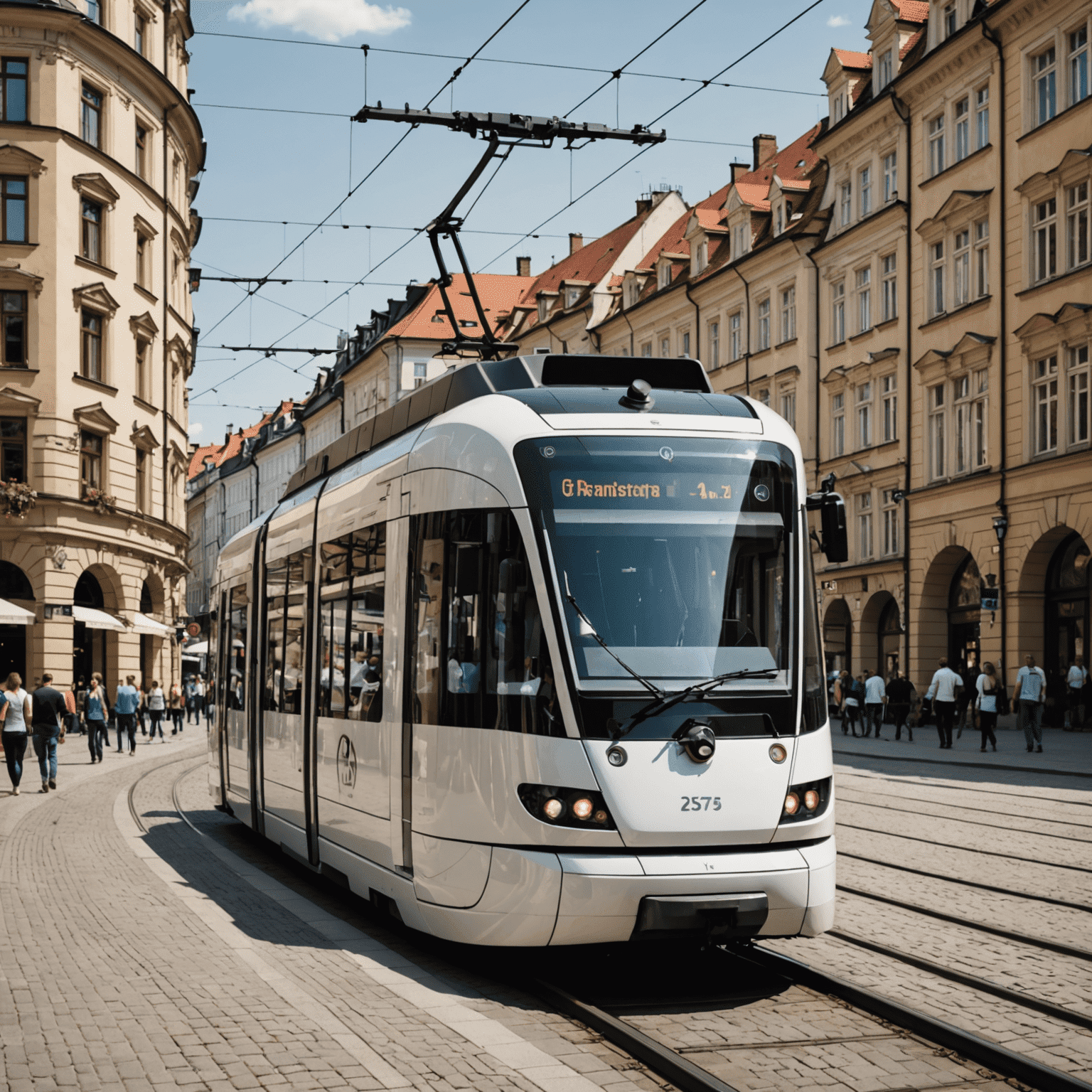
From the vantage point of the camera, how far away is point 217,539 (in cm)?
12050

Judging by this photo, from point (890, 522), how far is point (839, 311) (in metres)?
7.29

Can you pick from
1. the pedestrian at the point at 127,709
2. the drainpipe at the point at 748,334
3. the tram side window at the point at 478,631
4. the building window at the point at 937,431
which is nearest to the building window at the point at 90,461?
the pedestrian at the point at 127,709

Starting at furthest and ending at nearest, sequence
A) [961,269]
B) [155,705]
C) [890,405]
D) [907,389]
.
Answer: [890,405] < [907,389] < [961,269] < [155,705]

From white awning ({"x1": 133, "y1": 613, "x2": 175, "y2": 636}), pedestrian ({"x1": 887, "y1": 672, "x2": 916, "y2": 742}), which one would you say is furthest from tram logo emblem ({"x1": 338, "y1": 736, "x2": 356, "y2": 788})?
white awning ({"x1": 133, "y1": 613, "x2": 175, "y2": 636})

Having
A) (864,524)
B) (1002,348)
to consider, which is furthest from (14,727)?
(864,524)

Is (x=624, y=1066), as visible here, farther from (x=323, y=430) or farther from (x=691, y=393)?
(x=323, y=430)

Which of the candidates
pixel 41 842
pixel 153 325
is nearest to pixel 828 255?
pixel 153 325

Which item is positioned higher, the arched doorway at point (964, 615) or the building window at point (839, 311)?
the building window at point (839, 311)

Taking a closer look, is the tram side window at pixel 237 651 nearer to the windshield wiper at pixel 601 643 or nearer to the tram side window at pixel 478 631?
the tram side window at pixel 478 631

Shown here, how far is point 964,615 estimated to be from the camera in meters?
37.2

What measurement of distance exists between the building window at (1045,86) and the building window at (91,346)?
23.6m

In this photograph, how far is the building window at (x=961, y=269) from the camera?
36.2m

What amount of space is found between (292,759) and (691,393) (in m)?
4.77

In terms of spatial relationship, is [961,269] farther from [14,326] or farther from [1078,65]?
[14,326]
